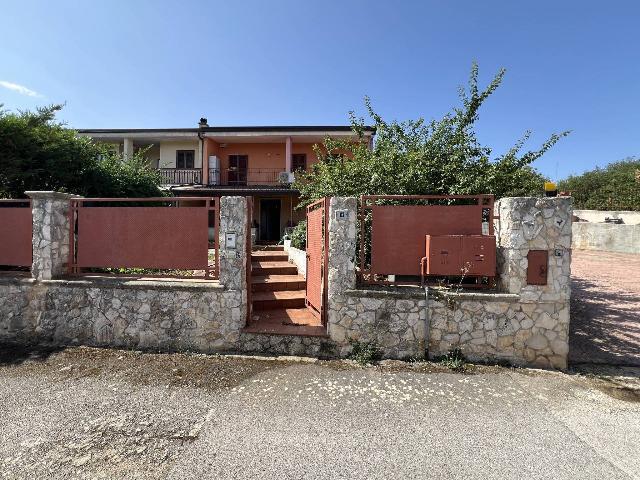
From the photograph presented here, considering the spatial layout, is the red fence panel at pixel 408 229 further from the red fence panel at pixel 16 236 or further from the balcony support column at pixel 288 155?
the balcony support column at pixel 288 155

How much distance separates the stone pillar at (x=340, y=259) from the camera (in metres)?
5.02

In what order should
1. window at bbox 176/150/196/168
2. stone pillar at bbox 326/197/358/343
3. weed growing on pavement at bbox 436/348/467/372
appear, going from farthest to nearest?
window at bbox 176/150/196/168 → stone pillar at bbox 326/197/358/343 → weed growing on pavement at bbox 436/348/467/372

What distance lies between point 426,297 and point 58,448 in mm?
4395

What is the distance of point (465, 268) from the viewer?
4.92 meters

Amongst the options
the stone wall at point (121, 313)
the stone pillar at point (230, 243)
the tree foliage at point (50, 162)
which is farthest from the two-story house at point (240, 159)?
the stone pillar at point (230, 243)

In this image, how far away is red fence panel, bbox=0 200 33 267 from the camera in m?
5.75

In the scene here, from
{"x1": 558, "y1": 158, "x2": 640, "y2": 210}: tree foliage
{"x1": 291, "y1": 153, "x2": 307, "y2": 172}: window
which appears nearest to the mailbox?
{"x1": 291, "y1": 153, "x2": 307, "y2": 172}: window

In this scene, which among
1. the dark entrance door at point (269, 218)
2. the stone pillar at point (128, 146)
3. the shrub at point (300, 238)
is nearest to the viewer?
the shrub at point (300, 238)

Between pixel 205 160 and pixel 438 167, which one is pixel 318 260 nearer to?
pixel 438 167

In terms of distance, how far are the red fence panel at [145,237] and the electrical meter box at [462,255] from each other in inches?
130

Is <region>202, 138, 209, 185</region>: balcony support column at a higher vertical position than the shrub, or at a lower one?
higher

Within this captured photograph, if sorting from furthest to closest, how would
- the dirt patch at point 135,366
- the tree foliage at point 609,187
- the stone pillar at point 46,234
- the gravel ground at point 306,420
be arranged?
1. the tree foliage at point 609,187
2. the stone pillar at point 46,234
3. the dirt patch at point 135,366
4. the gravel ground at point 306,420

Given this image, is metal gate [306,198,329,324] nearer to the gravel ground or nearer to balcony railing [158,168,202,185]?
the gravel ground

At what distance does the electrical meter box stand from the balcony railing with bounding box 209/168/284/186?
16.3 metres
